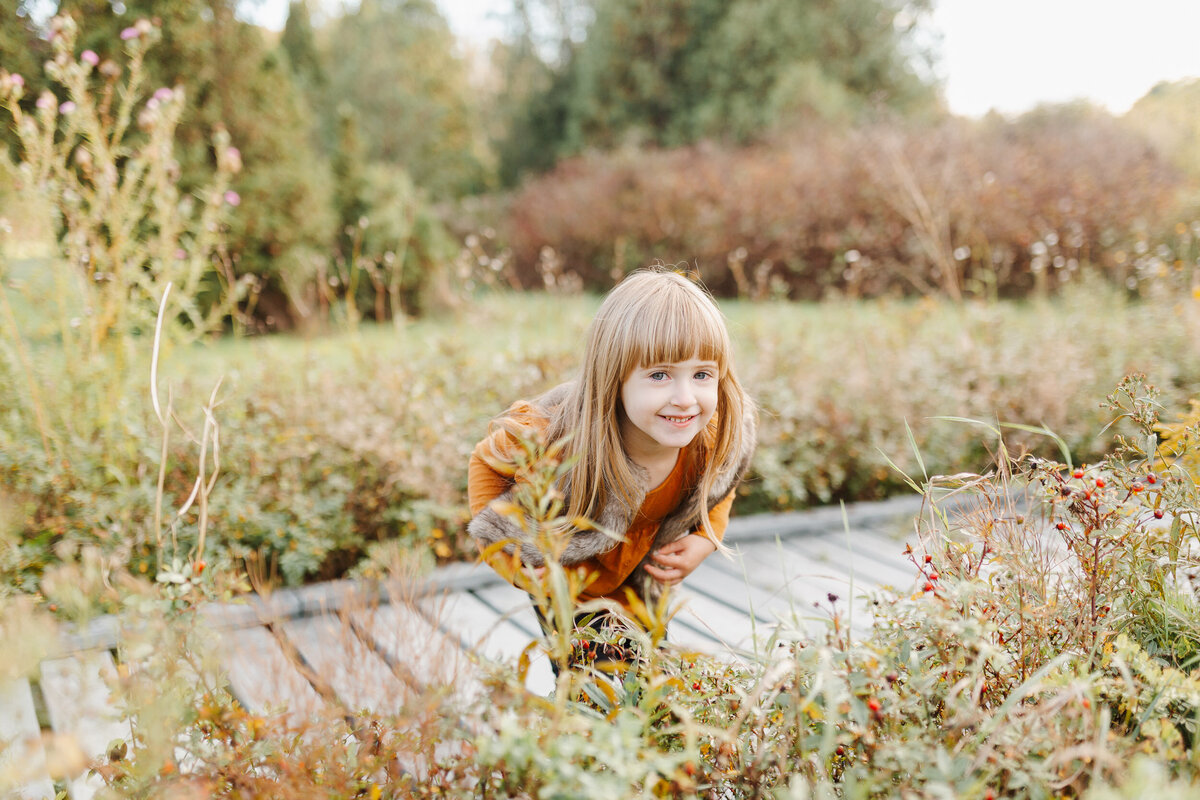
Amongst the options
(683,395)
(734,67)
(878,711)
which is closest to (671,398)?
(683,395)

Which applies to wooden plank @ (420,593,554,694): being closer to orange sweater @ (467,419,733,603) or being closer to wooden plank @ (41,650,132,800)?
orange sweater @ (467,419,733,603)

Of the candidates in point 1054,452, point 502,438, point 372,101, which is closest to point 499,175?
point 372,101

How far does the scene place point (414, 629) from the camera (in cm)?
267

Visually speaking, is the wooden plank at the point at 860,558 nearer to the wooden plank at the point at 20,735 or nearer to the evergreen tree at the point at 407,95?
the wooden plank at the point at 20,735

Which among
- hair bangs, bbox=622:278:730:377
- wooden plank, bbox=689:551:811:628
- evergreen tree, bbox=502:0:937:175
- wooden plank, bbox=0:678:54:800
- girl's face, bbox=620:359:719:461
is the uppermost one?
evergreen tree, bbox=502:0:937:175

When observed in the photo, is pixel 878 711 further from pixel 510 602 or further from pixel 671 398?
pixel 510 602

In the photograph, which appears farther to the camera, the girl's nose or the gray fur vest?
the gray fur vest

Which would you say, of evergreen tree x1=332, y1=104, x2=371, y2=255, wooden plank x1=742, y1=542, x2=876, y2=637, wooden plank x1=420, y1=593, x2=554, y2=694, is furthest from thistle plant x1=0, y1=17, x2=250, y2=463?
evergreen tree x1=332, y1=104, x2=371, y2=255

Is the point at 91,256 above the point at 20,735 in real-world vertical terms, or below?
above

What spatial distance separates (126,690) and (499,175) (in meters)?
20.2

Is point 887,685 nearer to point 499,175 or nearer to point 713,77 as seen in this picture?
point 713,77

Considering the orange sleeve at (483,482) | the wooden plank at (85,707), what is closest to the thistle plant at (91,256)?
the wooden plank at (85,707)

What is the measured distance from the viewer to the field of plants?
1.29 m

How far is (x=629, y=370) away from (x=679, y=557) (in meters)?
0.57
